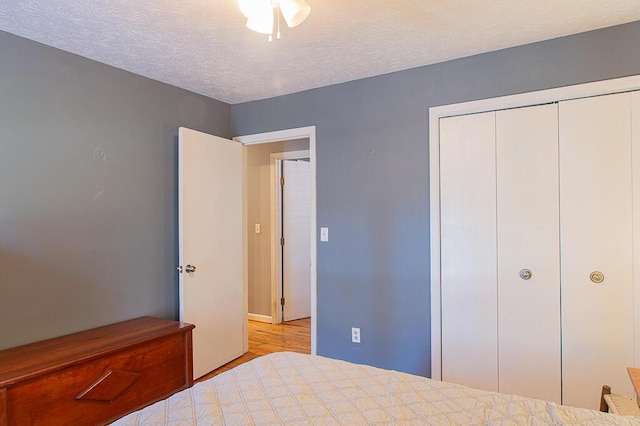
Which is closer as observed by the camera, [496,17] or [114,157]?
[496,17]

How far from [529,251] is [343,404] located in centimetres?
166

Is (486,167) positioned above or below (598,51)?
below

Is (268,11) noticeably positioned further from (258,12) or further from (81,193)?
(81,193)

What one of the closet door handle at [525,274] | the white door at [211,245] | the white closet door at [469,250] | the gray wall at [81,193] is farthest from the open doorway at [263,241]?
the closet door handle at [525,274]

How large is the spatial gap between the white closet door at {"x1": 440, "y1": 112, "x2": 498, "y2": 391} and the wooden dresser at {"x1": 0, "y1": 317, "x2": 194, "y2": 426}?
1.82 metres

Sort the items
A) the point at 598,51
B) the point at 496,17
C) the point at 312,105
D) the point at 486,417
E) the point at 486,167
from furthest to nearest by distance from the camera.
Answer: the point at 312,105, the point at 486,167, the point at 598,51, the point at 496,17, the point at 486,417

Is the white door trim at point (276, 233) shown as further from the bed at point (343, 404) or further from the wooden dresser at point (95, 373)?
the bed at point (343, 404)

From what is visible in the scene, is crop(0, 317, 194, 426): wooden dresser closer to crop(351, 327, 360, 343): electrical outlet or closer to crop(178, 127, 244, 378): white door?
crop(178, 127, 244, 378): white door

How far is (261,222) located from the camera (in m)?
4.58

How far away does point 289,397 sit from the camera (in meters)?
1.36

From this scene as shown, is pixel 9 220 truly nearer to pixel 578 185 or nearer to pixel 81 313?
pixel 81 313

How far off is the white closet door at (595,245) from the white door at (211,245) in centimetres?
249

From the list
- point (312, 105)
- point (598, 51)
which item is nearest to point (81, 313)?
point (312, 105)

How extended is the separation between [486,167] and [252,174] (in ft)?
9.23
